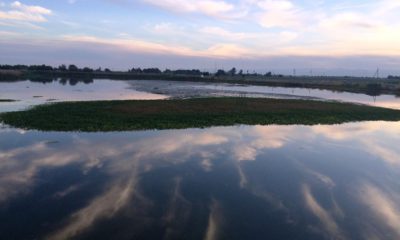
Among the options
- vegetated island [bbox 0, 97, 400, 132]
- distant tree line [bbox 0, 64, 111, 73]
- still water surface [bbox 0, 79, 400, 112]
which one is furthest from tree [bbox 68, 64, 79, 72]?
vegetated island [bbox 0, 97, 400, 132]

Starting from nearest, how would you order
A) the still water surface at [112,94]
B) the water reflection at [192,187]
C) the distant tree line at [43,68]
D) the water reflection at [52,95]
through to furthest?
1. the water reflection at [192,187]
2. the water reflection at [52,95]
3. the still water surface at [112,94]
4. the distant tree line at [43,68]

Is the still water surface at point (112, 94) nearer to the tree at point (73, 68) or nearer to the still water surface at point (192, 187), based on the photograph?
the still water surface at point (192, 187)

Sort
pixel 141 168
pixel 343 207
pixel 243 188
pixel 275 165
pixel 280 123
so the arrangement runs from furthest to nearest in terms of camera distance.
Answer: pixel 280 123, pixel 275 165, pixel 141 168, pixel 243 188, pixel 343 207

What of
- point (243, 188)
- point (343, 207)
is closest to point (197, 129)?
point (243, 188)

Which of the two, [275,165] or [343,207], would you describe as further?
[275,165]

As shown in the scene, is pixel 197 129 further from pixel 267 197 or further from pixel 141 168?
pixel 267 197

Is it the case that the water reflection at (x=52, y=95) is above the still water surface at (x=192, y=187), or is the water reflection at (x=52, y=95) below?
above

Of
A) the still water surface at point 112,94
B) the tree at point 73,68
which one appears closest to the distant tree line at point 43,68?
the tree at point 73,68

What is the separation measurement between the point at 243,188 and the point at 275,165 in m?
3.95

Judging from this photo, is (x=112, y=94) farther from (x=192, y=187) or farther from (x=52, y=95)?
(x=192, y=187)

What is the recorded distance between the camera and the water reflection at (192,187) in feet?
32.7

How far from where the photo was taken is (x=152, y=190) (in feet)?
41.8

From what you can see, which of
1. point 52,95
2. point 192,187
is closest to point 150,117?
point 192,187

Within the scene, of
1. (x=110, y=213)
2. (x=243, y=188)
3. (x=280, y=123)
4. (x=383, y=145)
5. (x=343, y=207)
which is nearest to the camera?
(x=110, y=213)
